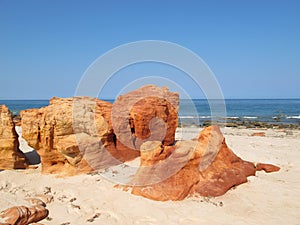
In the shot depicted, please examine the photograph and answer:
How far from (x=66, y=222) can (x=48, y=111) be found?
11.9 ft

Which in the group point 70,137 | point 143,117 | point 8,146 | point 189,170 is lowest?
point 189,170

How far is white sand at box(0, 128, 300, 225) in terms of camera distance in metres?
4.47

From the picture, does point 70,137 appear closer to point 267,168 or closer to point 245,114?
point 267,168

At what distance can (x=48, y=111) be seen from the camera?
23.4ft

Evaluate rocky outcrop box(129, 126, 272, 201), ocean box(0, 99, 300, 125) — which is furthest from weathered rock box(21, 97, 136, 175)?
ocean box(0, 99, 300, 125)

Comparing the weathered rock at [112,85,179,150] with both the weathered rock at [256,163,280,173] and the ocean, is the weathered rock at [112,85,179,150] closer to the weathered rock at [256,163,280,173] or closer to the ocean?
the weathered rock at [256,163,280,173]

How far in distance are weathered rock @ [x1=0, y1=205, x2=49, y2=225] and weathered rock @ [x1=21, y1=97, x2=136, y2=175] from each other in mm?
2265

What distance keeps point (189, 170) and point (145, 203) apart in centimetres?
132

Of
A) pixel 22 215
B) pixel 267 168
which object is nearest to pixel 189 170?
pixel 267 168

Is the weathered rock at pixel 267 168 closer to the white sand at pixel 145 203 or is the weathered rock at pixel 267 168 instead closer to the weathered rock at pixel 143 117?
the white sand at pixel 145 203

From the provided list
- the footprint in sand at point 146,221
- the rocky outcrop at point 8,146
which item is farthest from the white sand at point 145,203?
the rocky outcrop at point 8,146

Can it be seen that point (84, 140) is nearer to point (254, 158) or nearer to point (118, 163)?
point (118, 163)

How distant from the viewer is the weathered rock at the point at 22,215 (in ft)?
13.3

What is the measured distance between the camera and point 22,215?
418 centimetres
